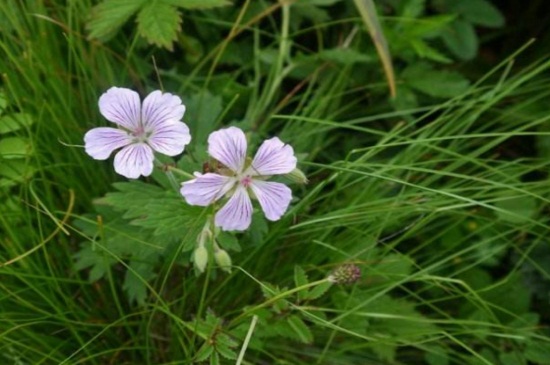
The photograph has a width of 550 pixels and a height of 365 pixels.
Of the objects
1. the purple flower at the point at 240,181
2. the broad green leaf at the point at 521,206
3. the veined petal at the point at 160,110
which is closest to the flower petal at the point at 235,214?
the purple flower at the point at 240,181

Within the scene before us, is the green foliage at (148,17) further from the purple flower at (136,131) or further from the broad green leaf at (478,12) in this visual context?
the broad green leaf at (478,12)

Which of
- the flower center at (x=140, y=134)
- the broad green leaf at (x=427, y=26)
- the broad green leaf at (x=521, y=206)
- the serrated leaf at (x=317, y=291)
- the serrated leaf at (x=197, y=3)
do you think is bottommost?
the broad green leaf at (x=521, y=206)

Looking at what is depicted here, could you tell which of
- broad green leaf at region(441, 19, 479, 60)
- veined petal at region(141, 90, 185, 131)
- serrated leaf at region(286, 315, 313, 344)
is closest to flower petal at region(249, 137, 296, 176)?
veined petal at region(141, 90, 185, 131)

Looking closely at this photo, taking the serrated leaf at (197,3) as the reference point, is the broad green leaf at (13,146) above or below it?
below

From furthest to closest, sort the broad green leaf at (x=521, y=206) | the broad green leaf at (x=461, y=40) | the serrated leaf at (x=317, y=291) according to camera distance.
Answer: the broad green leaf at (x=461, y=40) → the broad green leaf at (x=521, y=206) → the serrated leaf at (x=317, y=291)

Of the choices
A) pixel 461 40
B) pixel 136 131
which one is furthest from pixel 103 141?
Answer: pixel 461 40

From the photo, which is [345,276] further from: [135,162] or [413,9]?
[413,9]
